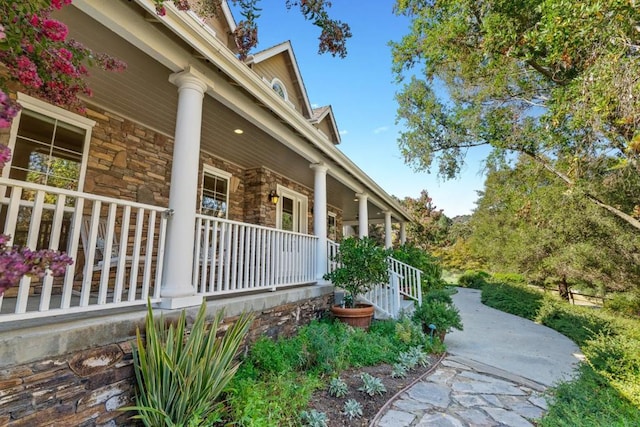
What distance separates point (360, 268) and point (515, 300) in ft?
25.9

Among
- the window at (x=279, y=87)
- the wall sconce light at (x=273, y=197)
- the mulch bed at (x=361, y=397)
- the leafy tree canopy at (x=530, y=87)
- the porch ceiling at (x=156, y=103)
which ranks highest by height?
the window at (x=279, y=87)

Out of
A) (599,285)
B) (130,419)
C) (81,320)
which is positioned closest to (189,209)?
(81,320)

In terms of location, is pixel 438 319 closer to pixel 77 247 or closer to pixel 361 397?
pixel 361 397

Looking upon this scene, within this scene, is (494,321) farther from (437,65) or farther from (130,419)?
(130,419)

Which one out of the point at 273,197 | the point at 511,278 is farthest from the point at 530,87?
the point at 511,278

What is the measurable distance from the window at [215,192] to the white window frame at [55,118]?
2.01 m

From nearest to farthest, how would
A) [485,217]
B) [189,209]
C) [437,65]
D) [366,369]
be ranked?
[189,209] < [366,369] < [437,65] < [485,217]

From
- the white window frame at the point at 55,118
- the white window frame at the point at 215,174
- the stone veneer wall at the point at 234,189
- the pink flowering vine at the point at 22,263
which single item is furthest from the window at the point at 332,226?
the pink flowering vine at the point at 22,263

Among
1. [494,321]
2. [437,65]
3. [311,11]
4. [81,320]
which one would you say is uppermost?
[437,65]

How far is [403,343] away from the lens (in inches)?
189

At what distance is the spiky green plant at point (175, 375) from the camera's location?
2.23m

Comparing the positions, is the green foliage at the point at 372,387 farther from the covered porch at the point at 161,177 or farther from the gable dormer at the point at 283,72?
the gable dormer at the point at 283,72

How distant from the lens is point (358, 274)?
5094 millimetres

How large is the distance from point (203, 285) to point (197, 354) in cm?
81
